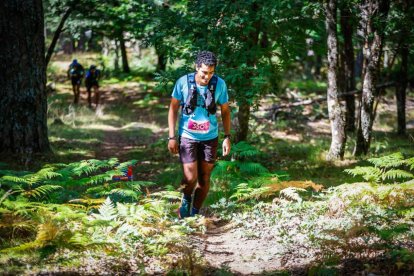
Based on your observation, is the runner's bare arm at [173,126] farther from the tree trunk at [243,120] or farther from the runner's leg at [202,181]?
the tree trunk at [243,120]

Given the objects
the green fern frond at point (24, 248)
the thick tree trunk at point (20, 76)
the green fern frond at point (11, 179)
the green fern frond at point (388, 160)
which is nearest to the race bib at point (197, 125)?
the green fern frond at point (11, 179)

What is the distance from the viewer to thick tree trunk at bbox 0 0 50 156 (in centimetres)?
947

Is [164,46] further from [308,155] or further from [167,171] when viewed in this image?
[308,155]

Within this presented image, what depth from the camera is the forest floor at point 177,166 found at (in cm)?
487

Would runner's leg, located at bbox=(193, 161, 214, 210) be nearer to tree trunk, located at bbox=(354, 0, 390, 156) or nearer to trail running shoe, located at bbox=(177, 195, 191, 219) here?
trail running shoe, located at bbox=(177, 195, 191, 219)

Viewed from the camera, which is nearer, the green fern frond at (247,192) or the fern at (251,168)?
the green fern frond at (247,192)

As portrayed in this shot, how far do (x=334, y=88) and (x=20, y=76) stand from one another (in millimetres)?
7118

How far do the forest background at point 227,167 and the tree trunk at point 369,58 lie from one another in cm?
3

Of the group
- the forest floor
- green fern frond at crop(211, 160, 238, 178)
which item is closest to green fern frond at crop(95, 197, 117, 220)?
the forest floor

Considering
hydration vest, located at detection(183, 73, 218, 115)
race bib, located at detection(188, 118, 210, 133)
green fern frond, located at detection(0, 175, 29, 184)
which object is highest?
hydration vest, located at detection(183, 73, 218, 115)

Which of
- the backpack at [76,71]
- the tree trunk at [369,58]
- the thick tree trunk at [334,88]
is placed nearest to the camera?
the tree trunk at [369,58]

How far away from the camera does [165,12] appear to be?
375 inches

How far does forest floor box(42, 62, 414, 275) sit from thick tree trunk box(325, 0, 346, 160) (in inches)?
18.6

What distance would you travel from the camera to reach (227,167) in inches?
363
